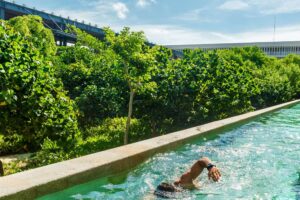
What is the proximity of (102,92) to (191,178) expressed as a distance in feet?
18.9

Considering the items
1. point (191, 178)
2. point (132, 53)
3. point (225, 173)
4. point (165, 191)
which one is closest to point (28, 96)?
point (165, 191)

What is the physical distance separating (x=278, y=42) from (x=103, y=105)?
110 metres

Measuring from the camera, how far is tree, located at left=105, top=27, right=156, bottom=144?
8.95 meters

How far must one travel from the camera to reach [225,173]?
7070 mm

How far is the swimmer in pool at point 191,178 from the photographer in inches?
215

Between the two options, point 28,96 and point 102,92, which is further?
point 102,92

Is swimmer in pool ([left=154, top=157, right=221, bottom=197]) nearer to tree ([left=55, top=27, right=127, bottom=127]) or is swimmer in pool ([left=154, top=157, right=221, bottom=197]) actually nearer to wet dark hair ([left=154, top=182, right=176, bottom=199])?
wet dark hair ([left=154, top=182, right=176, bottom=199])

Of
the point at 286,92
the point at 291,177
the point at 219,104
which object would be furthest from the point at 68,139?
the point at 286,92

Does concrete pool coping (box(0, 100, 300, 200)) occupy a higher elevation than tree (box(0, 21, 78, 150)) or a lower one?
lower

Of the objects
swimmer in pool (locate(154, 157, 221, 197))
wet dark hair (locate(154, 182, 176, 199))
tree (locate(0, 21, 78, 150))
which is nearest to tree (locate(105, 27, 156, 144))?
tree (locate(0, 21, 78, 150))

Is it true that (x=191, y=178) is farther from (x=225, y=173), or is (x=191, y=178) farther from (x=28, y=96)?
(x=28, y=96)

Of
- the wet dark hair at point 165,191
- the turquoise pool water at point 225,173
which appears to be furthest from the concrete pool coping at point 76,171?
the wet dark hair at point 165,191

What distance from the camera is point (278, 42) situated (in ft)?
373

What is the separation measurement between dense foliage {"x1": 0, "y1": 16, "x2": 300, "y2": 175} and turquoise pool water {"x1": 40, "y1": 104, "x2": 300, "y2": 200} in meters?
1.53
